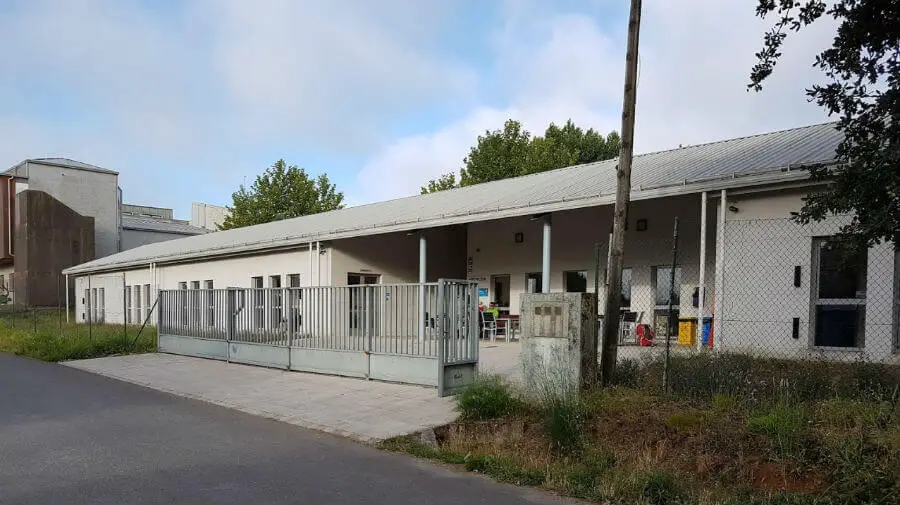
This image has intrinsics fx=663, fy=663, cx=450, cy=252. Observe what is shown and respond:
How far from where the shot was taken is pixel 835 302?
36.5 ft

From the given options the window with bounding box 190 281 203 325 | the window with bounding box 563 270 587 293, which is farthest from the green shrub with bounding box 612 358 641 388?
the window with bounding box 190 281 203 325

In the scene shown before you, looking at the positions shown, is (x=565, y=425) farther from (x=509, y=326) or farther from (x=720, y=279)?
(x=509, y=326)

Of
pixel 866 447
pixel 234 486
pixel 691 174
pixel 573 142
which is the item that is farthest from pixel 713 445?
pixel 573 142

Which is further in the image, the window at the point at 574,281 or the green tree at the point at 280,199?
the green tree at the point at 280,199

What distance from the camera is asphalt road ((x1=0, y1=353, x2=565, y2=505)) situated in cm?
563

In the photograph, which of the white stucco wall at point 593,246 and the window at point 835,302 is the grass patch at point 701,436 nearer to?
the window at point 835,302

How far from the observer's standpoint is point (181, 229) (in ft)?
183

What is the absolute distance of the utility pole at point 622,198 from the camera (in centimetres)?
854

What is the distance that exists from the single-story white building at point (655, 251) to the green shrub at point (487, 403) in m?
2.75

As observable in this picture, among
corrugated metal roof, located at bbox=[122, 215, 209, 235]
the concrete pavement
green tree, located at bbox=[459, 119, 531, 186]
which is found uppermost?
green tree, located at bbox=[459, 119, 531, 186]

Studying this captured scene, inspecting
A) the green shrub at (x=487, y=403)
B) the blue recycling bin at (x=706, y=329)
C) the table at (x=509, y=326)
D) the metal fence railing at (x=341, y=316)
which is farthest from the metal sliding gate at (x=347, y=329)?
the table at (x=509, y=326)

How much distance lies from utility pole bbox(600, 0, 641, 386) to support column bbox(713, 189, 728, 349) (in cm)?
410

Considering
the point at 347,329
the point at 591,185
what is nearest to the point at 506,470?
the point at 347,329

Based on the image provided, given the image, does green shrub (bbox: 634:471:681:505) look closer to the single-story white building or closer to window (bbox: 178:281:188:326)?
the single-story white building
